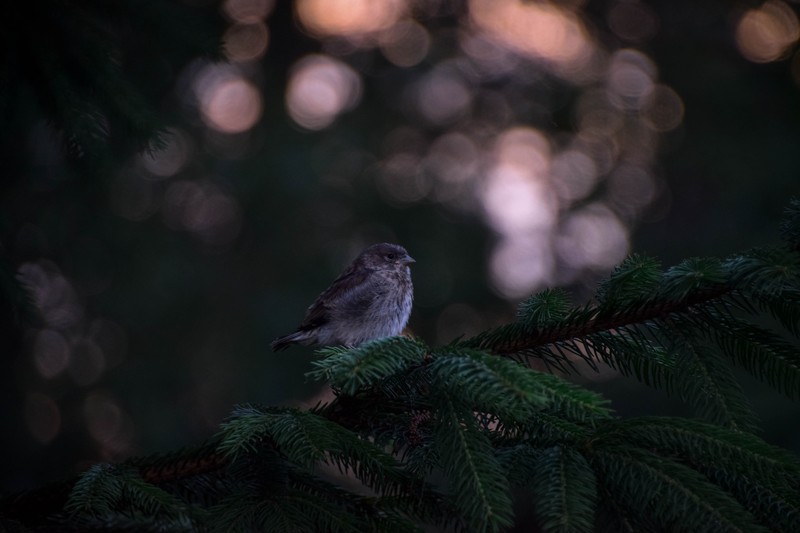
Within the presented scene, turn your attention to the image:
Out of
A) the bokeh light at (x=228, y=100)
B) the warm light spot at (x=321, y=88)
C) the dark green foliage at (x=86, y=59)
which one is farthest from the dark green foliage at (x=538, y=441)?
the bokeh light at (x=228, y=100)

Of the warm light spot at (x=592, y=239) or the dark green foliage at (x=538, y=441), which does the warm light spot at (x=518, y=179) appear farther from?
the dark green foliage at (x=538, y=441)

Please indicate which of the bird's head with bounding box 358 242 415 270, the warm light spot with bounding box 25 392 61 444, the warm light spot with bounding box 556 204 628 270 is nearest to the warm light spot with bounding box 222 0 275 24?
the warm light spot with bounding box 556 204 628 270

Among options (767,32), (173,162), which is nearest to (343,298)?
(173,162)

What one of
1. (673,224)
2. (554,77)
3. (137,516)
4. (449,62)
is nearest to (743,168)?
(673,224)

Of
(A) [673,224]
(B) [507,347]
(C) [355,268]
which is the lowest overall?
(B) [507,347]

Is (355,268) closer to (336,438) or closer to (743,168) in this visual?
(336,438)

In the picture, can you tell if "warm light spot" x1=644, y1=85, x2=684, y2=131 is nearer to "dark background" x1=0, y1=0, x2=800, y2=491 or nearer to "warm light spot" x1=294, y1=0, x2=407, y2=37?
"dark background" x1=0, y1=0, x2=800, y2=491

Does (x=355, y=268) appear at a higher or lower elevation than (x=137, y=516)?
higher
